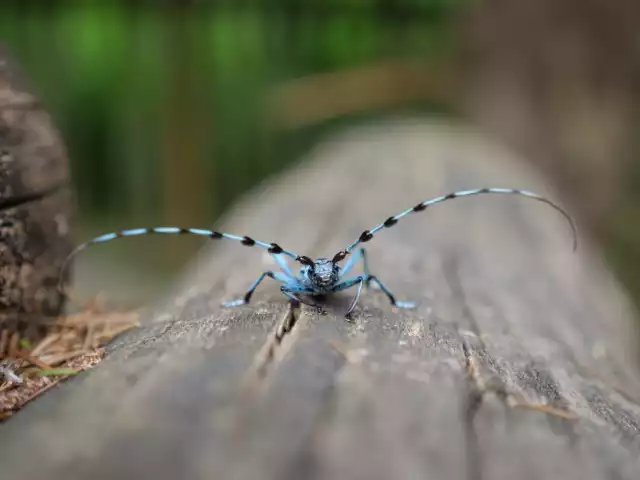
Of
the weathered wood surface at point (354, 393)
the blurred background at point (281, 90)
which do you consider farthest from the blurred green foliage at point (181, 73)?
the weathered wood surface at point (354, 393)

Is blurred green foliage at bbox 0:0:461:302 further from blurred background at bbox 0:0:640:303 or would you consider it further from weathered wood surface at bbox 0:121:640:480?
weathered wood surface at bbox 0:121:640:480

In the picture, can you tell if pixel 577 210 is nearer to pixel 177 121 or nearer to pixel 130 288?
pixel 177 121

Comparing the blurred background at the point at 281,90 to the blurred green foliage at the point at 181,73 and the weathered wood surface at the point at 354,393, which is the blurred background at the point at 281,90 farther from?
the weathered wood surface at the point at 354,393

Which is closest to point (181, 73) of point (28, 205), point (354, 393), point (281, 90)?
point (281, 90)

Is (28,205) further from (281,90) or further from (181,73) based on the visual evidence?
(281,90)

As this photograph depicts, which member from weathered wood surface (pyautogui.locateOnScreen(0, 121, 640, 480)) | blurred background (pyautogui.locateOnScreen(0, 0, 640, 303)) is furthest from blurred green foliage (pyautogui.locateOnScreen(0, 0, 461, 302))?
weathered wood surface (pyautogui.locateOnScreen(0, 121, 640, 480))
